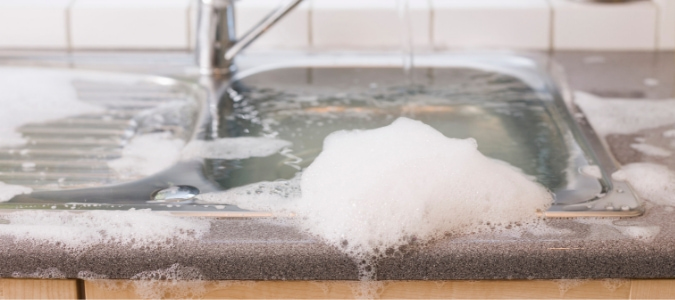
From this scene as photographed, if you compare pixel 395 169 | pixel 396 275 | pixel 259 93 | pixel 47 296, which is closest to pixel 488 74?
pixel 259 93

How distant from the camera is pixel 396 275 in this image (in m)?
0.73

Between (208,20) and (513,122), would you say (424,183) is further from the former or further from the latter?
(208,20)

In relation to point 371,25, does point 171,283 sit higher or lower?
lower

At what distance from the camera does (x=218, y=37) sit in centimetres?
127

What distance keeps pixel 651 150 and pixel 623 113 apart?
0.14 metres

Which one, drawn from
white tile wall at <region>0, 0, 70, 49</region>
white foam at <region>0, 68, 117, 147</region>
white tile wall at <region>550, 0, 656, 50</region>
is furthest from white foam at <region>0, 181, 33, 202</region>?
white tile wall at <region>550, 0, 656, 50</region>

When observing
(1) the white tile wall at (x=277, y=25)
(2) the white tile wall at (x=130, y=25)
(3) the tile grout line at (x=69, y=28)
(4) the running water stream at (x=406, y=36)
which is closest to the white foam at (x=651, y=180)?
(4) the running water stream at (x=406, y=36)

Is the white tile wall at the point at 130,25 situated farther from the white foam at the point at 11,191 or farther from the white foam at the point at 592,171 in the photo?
the white foam at the point at 592,171

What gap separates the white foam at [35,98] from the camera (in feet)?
3.83

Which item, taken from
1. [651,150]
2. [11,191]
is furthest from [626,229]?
[11,191]

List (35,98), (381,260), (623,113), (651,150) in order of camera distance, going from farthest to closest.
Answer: (35,98) < (623,113) < (651,150) < (381,260)

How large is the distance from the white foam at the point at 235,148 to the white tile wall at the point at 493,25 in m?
0.45

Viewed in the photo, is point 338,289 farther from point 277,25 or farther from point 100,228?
point 277,25

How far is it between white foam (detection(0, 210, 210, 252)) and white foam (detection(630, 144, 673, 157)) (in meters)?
0.50
